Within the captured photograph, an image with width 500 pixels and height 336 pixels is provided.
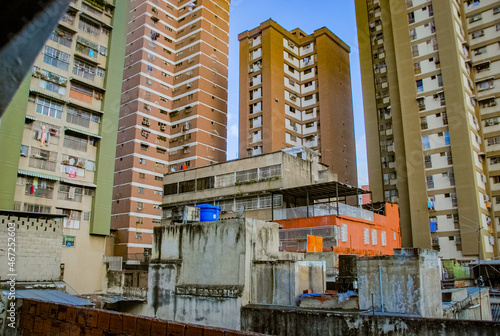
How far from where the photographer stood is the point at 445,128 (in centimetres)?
4500

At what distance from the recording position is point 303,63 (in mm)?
68750

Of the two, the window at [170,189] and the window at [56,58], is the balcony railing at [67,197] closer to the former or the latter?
the window at [56,58]

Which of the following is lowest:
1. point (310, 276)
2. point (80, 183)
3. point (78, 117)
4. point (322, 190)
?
point (310, 276)

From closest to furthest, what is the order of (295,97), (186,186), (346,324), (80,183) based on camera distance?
(346,324)
(80,183)
(186,186)
(295,97)

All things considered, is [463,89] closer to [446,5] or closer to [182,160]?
[446,5]

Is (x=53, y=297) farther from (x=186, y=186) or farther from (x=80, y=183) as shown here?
(x=186, y=186)

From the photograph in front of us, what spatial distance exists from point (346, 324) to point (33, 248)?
51.9 feet

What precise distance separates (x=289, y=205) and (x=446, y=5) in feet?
101

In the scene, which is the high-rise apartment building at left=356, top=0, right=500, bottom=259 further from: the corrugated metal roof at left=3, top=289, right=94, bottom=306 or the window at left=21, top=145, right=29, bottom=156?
the window at left=21, top=145, right=29, bottom=156

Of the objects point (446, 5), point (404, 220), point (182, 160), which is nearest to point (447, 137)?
point (404, 220)

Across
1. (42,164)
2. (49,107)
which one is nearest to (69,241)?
(42,164)

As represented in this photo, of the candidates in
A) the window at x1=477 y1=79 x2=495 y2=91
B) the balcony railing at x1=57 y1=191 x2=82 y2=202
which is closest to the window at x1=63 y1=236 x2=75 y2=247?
the balcony railing at x1=57 y1=191 x2=82 y2=202

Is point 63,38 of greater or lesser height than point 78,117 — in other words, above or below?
above

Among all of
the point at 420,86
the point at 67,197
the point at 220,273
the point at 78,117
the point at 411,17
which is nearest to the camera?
the point at 220,273
